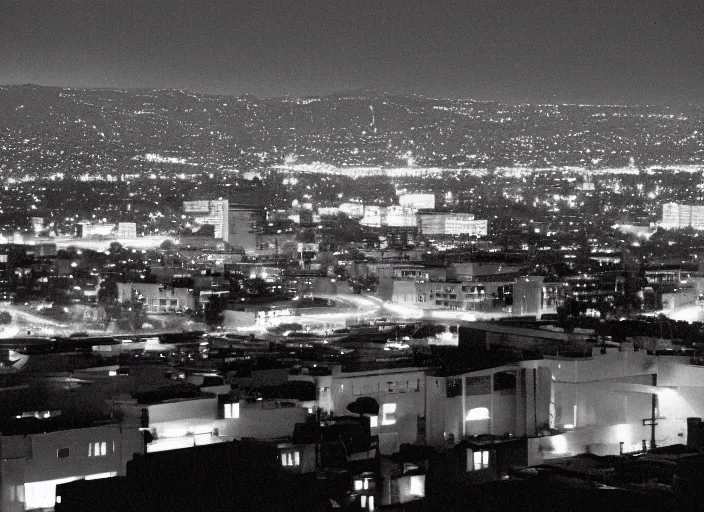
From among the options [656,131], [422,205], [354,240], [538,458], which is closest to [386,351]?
[538,458]

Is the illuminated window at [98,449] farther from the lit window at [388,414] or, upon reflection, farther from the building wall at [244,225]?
the building wall at [244,225]

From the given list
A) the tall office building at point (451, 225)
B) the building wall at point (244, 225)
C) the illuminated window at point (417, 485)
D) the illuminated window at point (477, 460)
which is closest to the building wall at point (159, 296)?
the building wall at point (244, 225)

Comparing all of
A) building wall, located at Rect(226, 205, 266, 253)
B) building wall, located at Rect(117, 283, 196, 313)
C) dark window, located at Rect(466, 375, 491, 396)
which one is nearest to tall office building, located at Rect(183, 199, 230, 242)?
building wall, located at Rect(226, 205, 266, 253)

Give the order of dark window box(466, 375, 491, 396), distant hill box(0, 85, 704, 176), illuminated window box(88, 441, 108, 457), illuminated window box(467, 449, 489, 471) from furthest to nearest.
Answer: distant hill box(0, 85, 704, 176) < dark window box(466, 375, 491, 396) < illuminated window box(467, 449, 489, 471) < illuminated window box(88, 441, 108, 457)

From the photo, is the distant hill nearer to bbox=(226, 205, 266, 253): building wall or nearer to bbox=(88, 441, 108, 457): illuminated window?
bbox=(226, 205, 266, 253): building wall

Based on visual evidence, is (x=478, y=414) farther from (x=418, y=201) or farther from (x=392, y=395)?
(x=418, y=201)

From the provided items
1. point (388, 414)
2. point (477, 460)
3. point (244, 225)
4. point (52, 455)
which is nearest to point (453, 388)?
point (388, 414)
